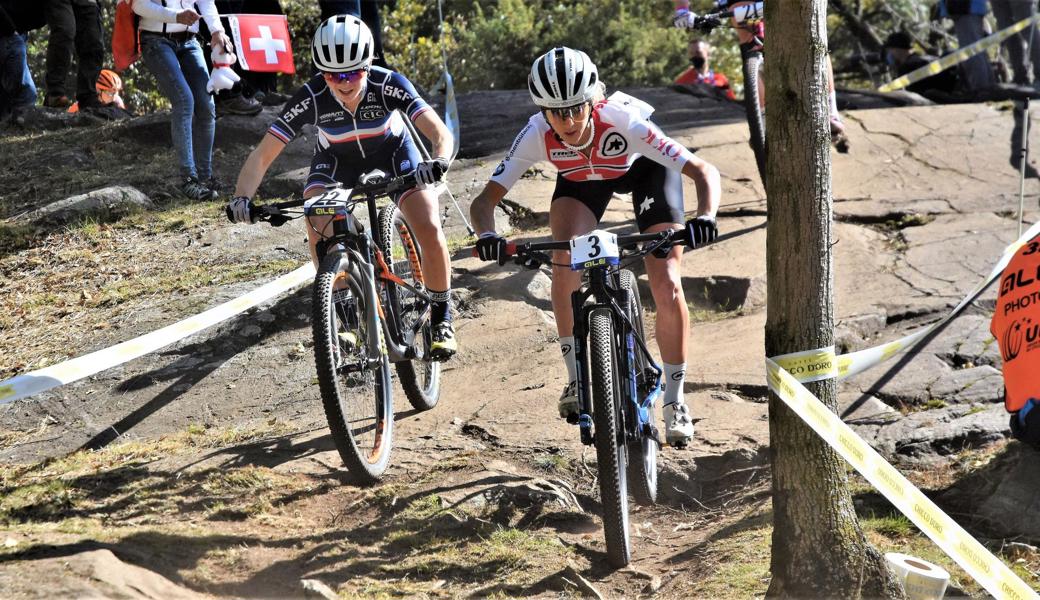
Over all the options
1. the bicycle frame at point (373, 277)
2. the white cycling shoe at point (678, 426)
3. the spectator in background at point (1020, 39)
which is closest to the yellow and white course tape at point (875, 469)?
the white cycling shoe at point (678, 426)

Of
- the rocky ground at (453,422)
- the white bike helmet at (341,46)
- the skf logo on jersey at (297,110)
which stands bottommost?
the rocky ground at (453,422)

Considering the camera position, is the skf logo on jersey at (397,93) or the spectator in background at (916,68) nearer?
the skf logo on jersey at (397,93)

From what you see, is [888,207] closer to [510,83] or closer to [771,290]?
[771,290]

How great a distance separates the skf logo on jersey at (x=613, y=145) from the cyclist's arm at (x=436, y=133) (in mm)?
958

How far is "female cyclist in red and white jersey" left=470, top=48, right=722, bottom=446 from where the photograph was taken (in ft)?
15.9

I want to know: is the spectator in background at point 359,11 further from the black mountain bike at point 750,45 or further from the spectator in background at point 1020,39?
the spectator in background at point 1020,39

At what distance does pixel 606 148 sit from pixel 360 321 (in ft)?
4.68

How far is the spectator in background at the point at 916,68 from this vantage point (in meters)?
13.1

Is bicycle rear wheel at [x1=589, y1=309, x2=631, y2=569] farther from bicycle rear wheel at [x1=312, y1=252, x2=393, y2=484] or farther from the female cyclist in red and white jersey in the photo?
bicycle rear wheel at [x1=312, y1=252, x2=393, y2=484]

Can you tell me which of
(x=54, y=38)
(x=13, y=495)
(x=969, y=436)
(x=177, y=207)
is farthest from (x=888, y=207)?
(x=54, y=38)

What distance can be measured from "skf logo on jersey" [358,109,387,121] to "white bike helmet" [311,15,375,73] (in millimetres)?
308

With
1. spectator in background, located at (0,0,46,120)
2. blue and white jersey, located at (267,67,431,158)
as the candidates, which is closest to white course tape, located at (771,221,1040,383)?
blue and white jersey, located at (267,67,431,158)

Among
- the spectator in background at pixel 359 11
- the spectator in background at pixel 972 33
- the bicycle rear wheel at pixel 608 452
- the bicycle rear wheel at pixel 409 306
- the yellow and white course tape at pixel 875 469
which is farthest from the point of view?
the spectator in background at pixel 972 33

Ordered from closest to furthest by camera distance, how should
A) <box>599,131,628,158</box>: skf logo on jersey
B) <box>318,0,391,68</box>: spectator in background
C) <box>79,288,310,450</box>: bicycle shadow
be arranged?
<box>599,131,628,158</box>: skf logo on jersey
<box>79,288,310,450</box>: bicycle shadow
<box>318,0,391,68</box>: spectator in background
